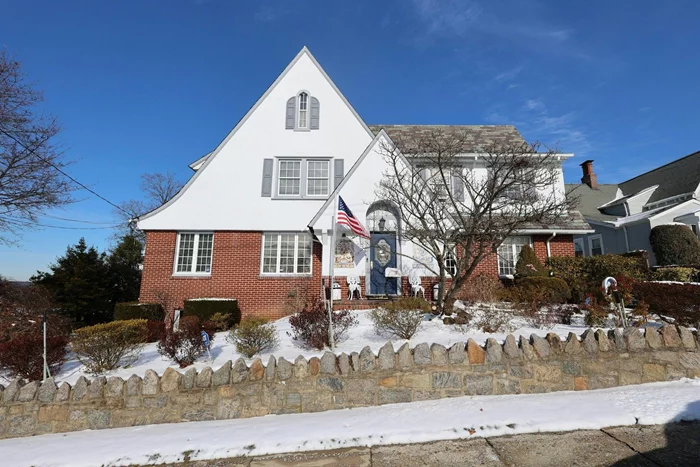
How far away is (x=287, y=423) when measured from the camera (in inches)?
165

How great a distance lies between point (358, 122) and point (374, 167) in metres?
3.05

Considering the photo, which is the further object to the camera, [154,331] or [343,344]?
[154,331]

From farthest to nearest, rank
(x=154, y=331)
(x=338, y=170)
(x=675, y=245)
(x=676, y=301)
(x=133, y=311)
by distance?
(x=675, y=245)
(x=338, y=170)
(x=133, y=311)
(x=154, y=331)
(x=676, y=301)

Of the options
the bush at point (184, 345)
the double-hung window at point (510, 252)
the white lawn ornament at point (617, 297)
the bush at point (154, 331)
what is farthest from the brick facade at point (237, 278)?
the bush at point (184, 345)

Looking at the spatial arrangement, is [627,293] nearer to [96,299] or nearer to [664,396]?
[664,396]

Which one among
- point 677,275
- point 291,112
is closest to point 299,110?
point 291,112

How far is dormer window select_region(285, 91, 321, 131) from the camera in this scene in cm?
1444

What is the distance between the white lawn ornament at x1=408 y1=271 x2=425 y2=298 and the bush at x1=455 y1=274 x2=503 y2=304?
1645mm

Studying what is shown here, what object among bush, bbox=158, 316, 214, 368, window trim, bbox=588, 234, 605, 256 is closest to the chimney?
window trim, bbox=588, 234, 605, 256

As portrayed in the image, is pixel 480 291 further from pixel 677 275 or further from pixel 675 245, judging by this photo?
pixel 675 245

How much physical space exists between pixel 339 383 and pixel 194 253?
10.9m

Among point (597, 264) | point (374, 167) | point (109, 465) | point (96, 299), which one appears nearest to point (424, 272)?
point (374, 167)

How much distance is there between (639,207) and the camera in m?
22.3

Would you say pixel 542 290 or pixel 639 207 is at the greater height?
pixel 639 207
